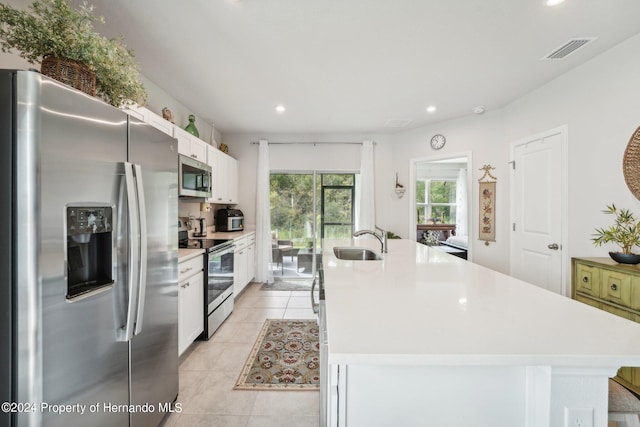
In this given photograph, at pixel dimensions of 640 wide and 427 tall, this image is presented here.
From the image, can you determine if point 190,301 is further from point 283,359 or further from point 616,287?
point 616,287

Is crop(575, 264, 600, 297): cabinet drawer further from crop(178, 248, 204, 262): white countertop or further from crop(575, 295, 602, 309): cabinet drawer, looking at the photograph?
crop(178, 248, 204, 262): white countertop

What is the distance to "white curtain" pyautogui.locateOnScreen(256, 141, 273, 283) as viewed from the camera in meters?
4.77

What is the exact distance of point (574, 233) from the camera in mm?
2631

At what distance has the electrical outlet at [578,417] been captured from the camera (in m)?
0.78

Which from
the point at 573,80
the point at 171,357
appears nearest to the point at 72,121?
the point at 171,357

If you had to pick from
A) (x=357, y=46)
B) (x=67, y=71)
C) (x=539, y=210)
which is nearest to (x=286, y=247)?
(x=357, y=46)

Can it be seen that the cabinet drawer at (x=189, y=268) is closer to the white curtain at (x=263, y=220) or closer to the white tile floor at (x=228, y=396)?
the white tile floor at (x=228, y=396)

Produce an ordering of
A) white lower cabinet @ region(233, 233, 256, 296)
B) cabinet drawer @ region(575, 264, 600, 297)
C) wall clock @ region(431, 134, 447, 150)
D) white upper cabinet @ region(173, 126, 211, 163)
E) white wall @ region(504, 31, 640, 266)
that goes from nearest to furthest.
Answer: cabinet drawer @ region(575, 264, 600, 297) < white wall @ region(504, 31, 640, 266) < white upper cabinet @ region(173, 126, 211, 163) < white lower cabinet @ region(233, 233, 256, 296) < wall clock @ region(431, 134, 447, 150)

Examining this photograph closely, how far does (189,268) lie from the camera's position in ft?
7.67

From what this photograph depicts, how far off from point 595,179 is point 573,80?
1.01 meters

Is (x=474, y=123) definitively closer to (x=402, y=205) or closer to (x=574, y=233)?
(x=402, y=205)

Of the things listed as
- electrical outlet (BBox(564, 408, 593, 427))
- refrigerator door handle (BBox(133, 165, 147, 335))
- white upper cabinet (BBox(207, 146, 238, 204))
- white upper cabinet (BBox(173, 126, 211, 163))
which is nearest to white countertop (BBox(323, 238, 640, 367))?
electrical outlet (BBox(564, 408, 593, 427))

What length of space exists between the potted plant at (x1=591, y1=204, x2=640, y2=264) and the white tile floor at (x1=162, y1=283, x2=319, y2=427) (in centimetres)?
244

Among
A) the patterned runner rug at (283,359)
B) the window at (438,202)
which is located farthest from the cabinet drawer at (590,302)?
the window at (438,202)
